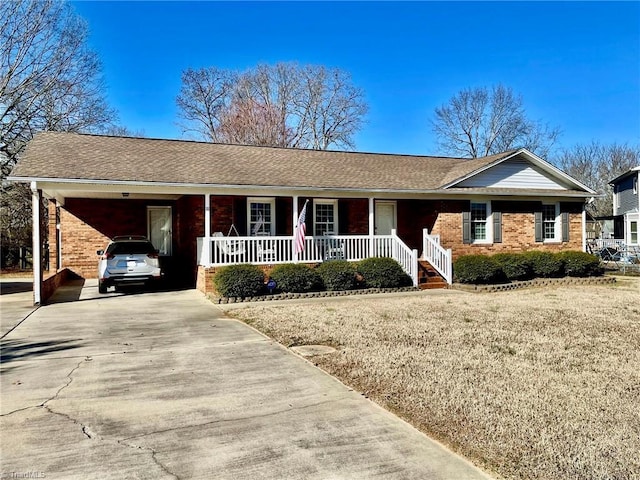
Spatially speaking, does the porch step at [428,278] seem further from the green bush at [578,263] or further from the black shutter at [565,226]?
the black shutter at [565,226]

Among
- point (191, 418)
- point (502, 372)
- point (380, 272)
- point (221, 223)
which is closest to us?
point (191, 418)

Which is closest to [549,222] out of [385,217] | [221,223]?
[385,217]

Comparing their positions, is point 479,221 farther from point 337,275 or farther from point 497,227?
point 337,275

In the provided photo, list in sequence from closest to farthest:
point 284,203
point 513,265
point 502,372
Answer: point 502,372 → point 513,265 → point 284,203

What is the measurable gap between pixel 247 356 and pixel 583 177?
55.3m

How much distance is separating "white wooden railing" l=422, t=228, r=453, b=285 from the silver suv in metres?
8.99

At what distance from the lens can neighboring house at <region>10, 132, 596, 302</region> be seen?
47.0 ft

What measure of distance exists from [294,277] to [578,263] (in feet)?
35.8

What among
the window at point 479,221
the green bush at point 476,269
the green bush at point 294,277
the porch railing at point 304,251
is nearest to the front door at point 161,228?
the porch railing at point 304,251

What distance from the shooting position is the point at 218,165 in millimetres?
16109

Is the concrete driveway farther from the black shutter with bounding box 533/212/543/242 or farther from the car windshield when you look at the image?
the black shutter with bounding box 533/212/543/242

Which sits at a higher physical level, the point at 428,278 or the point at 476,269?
the point at 476,269

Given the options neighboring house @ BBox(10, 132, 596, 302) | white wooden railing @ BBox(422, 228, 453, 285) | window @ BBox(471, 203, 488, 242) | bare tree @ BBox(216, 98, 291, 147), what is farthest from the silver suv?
bare tree @ BBox(216, 98, 291, 147)

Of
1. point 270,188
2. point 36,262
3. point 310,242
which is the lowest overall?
point 36,262
